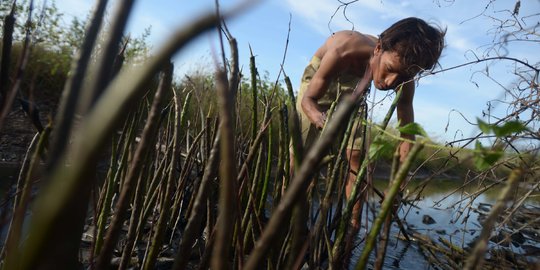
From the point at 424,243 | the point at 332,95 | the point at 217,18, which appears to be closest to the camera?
the point at 217,18

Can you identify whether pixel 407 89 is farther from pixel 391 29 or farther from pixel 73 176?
pixel 73 176

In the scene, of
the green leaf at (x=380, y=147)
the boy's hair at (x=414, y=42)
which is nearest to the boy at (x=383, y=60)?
the boy's hair at (x=414, y=42)

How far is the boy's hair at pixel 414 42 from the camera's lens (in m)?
2.08

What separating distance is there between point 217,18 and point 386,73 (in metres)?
2.06

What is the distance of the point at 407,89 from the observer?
2494 millimetres

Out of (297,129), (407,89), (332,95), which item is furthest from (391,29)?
(297,129)

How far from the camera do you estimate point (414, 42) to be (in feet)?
6.94

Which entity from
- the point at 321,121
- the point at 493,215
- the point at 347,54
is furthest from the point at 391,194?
the point at 347,54

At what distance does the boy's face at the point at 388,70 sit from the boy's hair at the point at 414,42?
0.10 feet

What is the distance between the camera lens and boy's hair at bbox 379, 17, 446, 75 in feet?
6.82

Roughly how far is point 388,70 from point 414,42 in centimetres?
20

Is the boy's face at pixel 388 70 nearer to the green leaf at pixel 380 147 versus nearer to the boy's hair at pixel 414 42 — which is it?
the boy's hair at pixel 414 42

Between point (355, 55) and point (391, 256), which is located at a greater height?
point (355, 55)

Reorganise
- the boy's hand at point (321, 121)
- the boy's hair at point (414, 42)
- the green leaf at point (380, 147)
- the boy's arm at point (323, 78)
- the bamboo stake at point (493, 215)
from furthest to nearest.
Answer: the boy's arm at point (323, 78)
the boy's hair at point (414, 42)
the boy's hand at point (321, 121)
the green leaf at point (380, 147)
the bamboo stake at point (493, 215)
